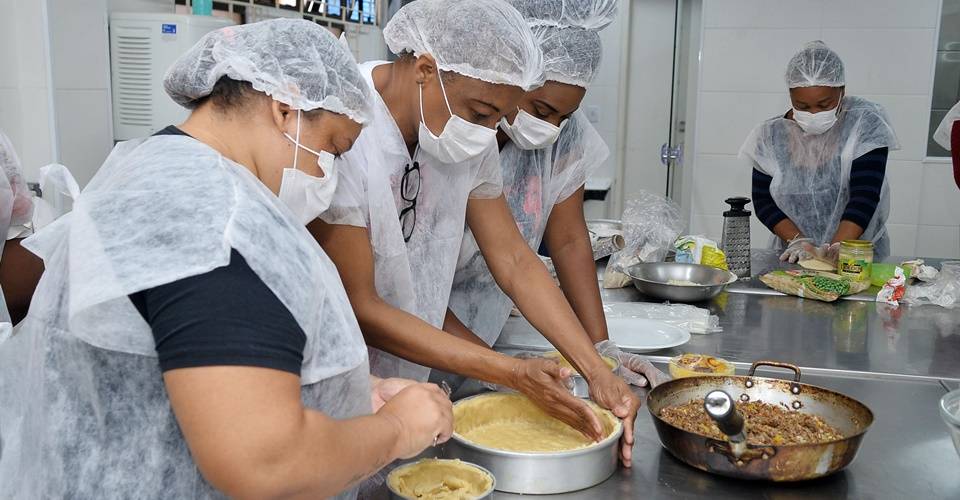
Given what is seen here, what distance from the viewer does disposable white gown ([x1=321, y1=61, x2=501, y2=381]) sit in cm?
161

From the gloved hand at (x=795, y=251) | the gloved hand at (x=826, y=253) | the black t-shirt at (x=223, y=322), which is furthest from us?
the gloved hand at (x=795, y=251)

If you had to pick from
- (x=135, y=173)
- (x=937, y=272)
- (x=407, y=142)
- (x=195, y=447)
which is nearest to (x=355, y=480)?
(x=195, y=447)

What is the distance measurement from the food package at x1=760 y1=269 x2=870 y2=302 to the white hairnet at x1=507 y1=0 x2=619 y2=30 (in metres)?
1.29

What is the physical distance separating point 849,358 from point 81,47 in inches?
115

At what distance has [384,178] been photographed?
5.39 ft

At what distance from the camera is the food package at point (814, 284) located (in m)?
2.75

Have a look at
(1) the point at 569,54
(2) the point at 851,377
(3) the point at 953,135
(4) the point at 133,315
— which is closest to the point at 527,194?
(1) the point at 569,54

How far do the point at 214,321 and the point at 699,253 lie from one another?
2411 millimetres

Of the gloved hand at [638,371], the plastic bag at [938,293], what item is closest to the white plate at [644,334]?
the gloved hand at [638,371]

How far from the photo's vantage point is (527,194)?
2314 millimetres

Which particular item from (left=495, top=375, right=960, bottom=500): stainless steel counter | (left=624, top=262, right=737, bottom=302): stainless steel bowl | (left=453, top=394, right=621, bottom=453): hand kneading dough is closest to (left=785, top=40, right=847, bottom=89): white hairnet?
(left=624, top=262, right=737, bottom=302): stainless steel bowl

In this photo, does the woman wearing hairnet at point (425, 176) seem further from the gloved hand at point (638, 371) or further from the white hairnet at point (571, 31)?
the white hairnet at point (571, 31)

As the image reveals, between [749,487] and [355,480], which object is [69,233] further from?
[749,487]

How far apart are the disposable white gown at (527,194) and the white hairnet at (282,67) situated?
1.02 meters
